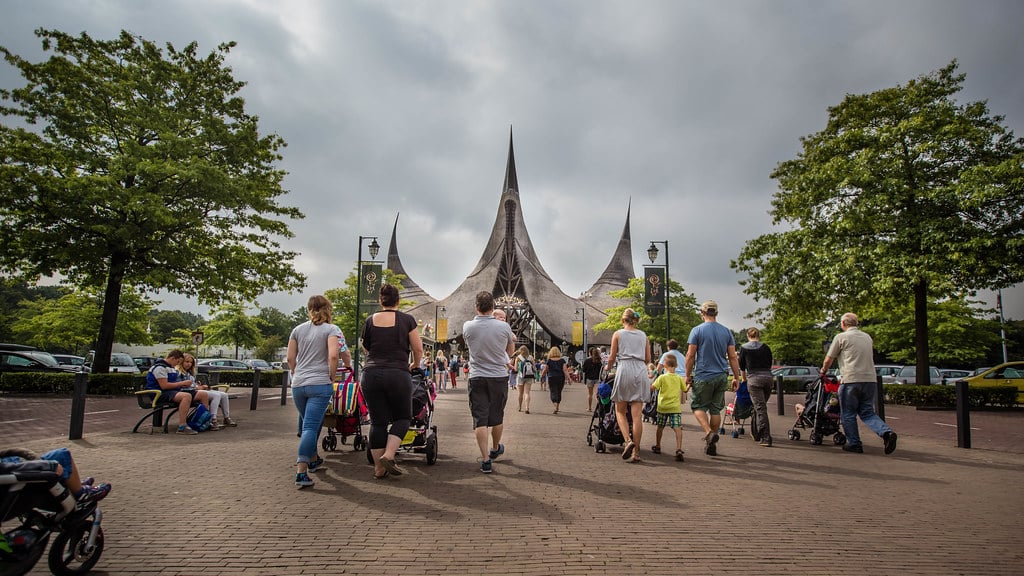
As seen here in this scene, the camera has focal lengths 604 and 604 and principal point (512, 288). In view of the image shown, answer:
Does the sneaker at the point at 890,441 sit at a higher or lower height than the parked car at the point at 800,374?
lower

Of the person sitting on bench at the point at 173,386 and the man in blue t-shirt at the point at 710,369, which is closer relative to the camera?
the man in blue t-shirt at the point at 710,369

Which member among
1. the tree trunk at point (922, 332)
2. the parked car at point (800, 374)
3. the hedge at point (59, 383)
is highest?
the tree trunk at point (922, 332)

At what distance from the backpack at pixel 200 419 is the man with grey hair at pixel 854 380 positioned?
327 inches

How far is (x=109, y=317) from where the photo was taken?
55.9 feet

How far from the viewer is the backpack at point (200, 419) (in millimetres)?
8605

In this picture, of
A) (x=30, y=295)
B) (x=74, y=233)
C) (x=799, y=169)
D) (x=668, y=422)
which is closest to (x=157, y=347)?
(x=30, y=295)

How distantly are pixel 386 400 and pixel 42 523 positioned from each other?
267 centimetres

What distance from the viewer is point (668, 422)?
6.80 m

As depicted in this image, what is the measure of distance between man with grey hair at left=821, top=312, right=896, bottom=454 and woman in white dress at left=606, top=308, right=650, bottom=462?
2.51m

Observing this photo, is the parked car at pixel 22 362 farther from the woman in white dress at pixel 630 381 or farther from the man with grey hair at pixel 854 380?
the man with grey hair at pixel 854 380

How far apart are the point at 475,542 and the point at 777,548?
66.3 inches

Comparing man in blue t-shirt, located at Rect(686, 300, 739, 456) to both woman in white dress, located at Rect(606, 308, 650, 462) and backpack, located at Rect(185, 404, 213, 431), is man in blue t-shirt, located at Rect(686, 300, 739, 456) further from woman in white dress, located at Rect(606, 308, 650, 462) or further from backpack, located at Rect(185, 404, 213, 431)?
backpack, located at Rect(185, 404, 213, 431)

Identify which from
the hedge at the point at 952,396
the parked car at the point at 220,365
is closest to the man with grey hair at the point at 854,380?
the hedge at the point at 952,396

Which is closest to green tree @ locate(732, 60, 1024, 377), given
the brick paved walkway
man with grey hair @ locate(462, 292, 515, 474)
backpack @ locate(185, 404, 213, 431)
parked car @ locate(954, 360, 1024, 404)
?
parked car @ locate(954, 360, 1024, 404)
